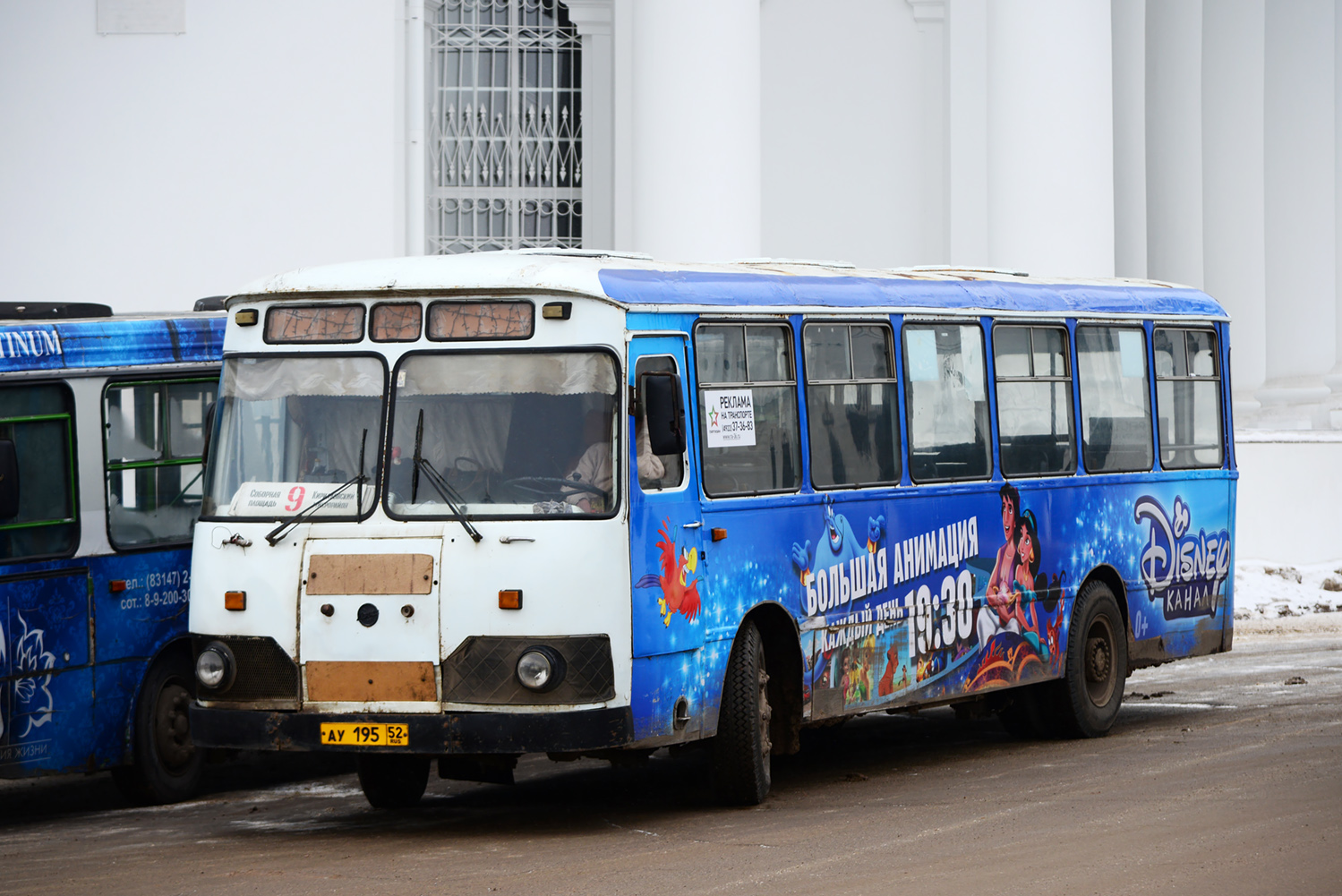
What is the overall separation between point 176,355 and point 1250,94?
19.6 metres

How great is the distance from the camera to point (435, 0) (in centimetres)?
2189

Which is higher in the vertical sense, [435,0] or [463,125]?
[435,0]

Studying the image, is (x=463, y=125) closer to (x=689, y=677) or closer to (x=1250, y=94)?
(x=1250, y=94)

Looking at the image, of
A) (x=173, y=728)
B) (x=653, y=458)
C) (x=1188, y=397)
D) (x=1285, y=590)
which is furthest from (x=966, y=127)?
(x=653, y=458)

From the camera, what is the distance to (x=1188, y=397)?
43.9 ft

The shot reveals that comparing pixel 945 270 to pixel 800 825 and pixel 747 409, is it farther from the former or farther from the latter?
pixel 800 825

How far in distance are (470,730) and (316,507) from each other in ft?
4.23

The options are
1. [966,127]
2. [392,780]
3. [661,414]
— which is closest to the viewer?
[661,414]

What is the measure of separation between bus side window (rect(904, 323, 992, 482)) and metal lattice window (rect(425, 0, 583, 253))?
11.0m

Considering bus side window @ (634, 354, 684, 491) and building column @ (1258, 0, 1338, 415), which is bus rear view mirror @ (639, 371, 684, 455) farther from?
building column @ (1258, 0, 1338, 415)

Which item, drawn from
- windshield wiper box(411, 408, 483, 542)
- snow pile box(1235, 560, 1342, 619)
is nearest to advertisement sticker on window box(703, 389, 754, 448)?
windshield wiper box(411, 408, 483, 542)

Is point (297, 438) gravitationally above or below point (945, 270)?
below

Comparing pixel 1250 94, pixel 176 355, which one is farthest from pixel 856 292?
pixel 1250 94

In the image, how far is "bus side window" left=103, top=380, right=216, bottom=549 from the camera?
10523 millimetres
